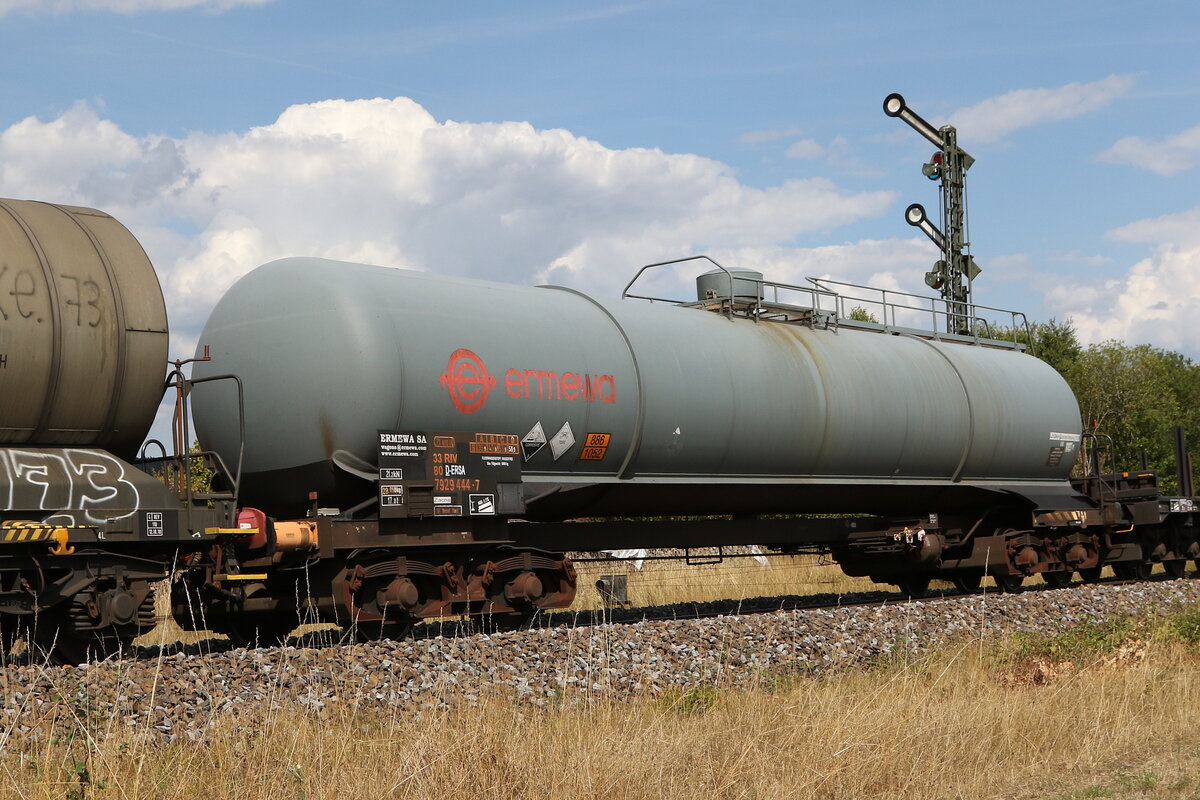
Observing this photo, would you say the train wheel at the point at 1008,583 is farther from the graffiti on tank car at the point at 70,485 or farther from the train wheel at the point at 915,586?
the graffiti on tank car at the point at 70,485

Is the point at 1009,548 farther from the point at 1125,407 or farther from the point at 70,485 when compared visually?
the point at 1125,407

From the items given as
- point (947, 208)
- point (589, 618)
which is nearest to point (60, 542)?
point (589, 618)

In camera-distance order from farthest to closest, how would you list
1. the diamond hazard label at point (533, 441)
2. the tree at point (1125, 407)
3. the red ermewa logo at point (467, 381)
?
the tree at point (1125, 407)
the diamond hazard label at point (533, 441)
the red ermewa logo at point (467, 381)

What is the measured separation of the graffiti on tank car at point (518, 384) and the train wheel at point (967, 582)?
317 inches

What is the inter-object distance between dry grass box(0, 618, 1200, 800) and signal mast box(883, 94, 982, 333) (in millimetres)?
21639

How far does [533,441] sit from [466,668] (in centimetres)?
316

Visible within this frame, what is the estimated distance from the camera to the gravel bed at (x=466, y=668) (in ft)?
24.0

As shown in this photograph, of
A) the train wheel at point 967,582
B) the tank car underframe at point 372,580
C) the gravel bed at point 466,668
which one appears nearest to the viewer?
the gravel bed at point 466,668

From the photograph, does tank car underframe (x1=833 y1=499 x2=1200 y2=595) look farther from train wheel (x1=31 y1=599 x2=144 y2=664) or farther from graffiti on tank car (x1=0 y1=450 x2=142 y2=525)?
graffiti on tank car (x1=0 y1=450 x2=142 y2=525)

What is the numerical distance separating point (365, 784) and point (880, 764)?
2.90 meters

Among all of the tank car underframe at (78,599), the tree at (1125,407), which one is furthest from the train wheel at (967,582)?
the tree at (1125,407)

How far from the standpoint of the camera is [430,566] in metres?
11.1

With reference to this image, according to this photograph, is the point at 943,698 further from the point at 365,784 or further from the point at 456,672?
the point at 365,784

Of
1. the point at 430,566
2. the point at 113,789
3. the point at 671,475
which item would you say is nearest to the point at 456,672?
the point at 430,566
